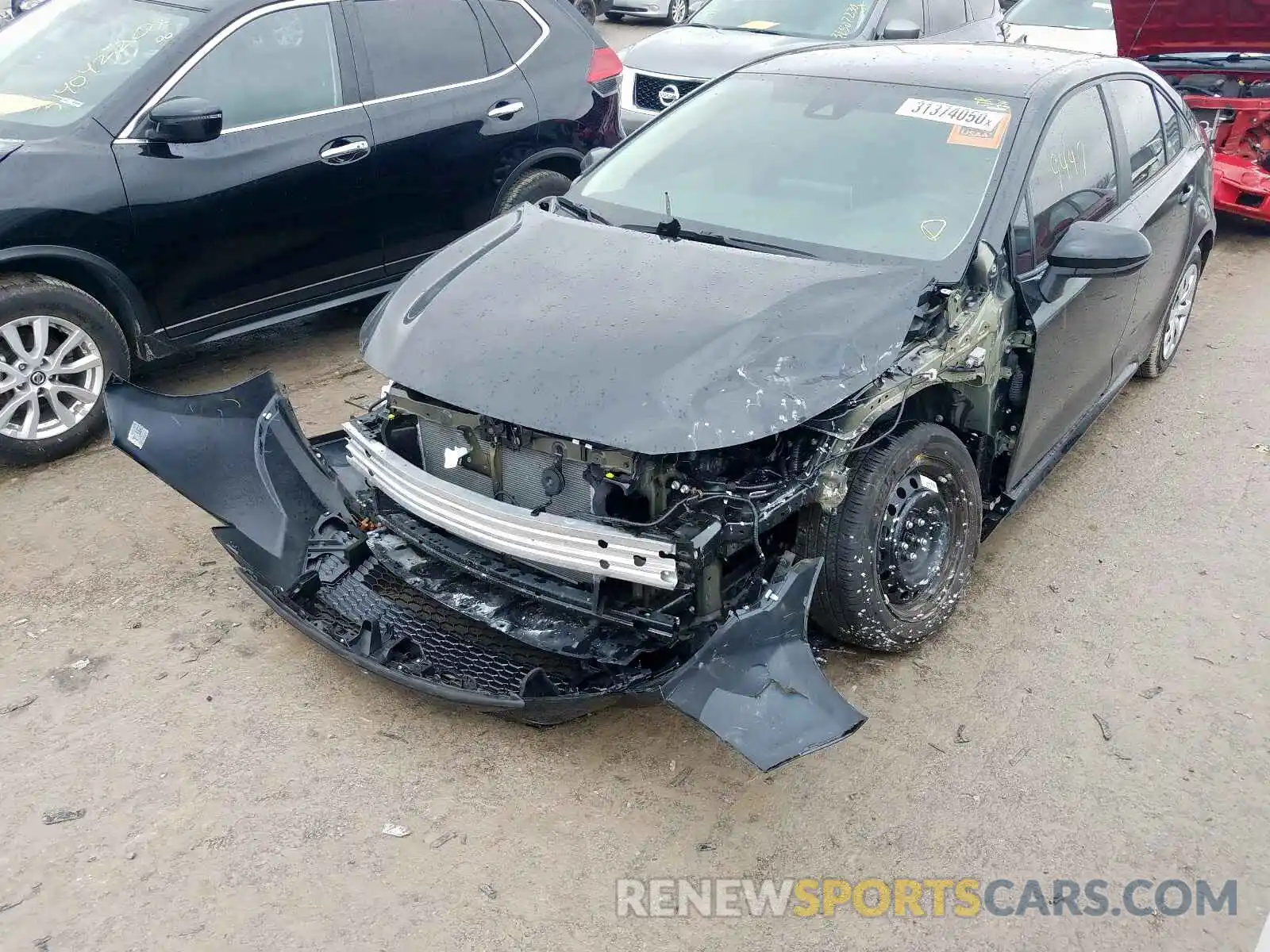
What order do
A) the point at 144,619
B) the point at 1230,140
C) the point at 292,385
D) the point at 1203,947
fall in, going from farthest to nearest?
A: the point at 1230,140, the point at 292,385, the point at 144,619, the point at 1203,947

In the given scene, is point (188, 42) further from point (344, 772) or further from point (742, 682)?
point (742, 682)

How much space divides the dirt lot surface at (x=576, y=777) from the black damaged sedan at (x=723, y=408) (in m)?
0.28

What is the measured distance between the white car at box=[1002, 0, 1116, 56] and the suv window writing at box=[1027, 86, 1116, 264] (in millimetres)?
5863

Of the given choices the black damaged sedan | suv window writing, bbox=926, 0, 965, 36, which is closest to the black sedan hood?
the black damaged sedan

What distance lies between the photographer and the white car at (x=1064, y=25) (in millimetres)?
9633

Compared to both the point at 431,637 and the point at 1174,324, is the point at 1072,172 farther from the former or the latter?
the point at 431,637

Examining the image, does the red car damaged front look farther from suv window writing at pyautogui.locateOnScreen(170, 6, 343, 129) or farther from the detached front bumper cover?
the detached front bumper cover

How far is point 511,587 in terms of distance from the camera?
324cm

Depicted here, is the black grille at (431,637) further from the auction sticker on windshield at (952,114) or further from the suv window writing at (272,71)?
the suv window writing at (272,71)

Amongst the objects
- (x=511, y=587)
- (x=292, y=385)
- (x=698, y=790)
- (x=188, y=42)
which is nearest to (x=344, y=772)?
(x=511, y=587)

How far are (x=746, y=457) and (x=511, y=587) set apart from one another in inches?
31.6

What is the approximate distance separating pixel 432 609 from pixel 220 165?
2.73 m

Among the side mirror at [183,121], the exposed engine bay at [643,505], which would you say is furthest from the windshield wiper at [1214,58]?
the side mirror at [183,121]

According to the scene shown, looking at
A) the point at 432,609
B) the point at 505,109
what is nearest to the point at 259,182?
the point at 505,109
